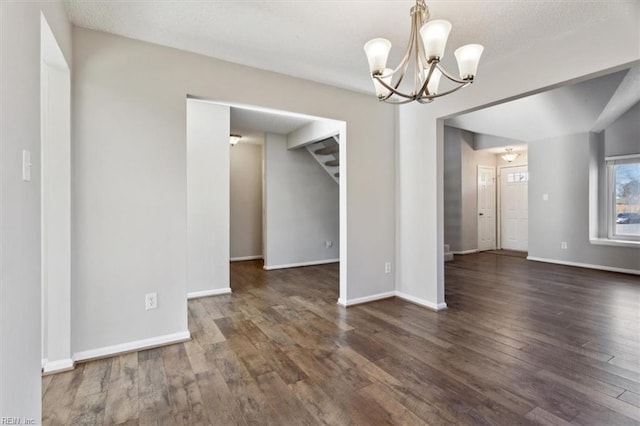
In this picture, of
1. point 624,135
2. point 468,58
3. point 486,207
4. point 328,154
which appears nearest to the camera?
point 468,58

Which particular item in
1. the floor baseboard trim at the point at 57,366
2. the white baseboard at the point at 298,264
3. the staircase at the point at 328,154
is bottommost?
the floor baseboard trim at the point at 57,366

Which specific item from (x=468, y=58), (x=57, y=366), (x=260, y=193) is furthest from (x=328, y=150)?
(x=57, y=366)

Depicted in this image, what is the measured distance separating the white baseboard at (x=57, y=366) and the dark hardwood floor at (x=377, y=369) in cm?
5

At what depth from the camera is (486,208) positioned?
26.3 feet

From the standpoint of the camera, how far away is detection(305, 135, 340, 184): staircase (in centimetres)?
535

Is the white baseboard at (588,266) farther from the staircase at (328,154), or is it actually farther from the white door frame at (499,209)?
the staircase at (328,154)

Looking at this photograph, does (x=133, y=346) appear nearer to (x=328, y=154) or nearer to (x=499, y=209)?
(x=328, y=154)

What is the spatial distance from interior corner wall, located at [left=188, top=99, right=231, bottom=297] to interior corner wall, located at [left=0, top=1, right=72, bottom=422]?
2.60 m

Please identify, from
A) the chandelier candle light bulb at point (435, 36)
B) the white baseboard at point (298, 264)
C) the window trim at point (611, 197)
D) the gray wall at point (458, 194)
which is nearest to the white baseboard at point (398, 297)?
the white baseboard at point (298, 264)

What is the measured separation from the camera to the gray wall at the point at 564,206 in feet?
18.2

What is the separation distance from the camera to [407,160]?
12.6ft

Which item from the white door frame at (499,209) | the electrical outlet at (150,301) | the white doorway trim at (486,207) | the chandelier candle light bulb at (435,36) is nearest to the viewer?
the chandelier candle light bulb at (435,36)

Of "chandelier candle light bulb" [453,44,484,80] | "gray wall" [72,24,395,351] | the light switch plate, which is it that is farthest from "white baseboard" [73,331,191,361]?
"chandelier candle light bulb" [453,44,484,80]

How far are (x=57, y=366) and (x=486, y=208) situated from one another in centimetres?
860
